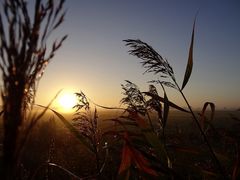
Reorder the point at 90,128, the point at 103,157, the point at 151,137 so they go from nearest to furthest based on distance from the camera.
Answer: the point at 151,137, the point at 90,128, the point at 103,157

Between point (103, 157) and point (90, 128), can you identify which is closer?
point (90, 128)

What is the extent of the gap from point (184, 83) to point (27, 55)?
2.05 metres

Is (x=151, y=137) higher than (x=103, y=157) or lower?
higher

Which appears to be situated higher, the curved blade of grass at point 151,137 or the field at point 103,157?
the curved blade of grass at point 151,137

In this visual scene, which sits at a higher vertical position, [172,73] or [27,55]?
[172,73]

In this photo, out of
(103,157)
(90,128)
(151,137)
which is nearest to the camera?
(151,137)

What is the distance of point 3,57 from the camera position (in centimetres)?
108

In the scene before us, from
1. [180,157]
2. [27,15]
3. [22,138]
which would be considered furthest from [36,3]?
[180,157]

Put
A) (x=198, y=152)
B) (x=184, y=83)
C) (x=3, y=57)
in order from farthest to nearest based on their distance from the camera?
1. (x=184, y=83)
2. (x=198, y=152)
3. (x=3, y=57)

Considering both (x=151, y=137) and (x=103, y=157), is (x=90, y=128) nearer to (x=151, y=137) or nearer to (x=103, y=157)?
(x=151, y=137)

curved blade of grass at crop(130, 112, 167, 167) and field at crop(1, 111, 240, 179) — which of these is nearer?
curved blade of grass at crop(130, 112, 167, 167)

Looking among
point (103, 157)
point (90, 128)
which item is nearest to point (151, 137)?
point (90, 128)

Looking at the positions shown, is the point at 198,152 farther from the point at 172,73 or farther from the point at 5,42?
the point at 5,42

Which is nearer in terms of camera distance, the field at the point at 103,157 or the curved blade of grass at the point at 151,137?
the curved blade of grass at the point at 151,137
